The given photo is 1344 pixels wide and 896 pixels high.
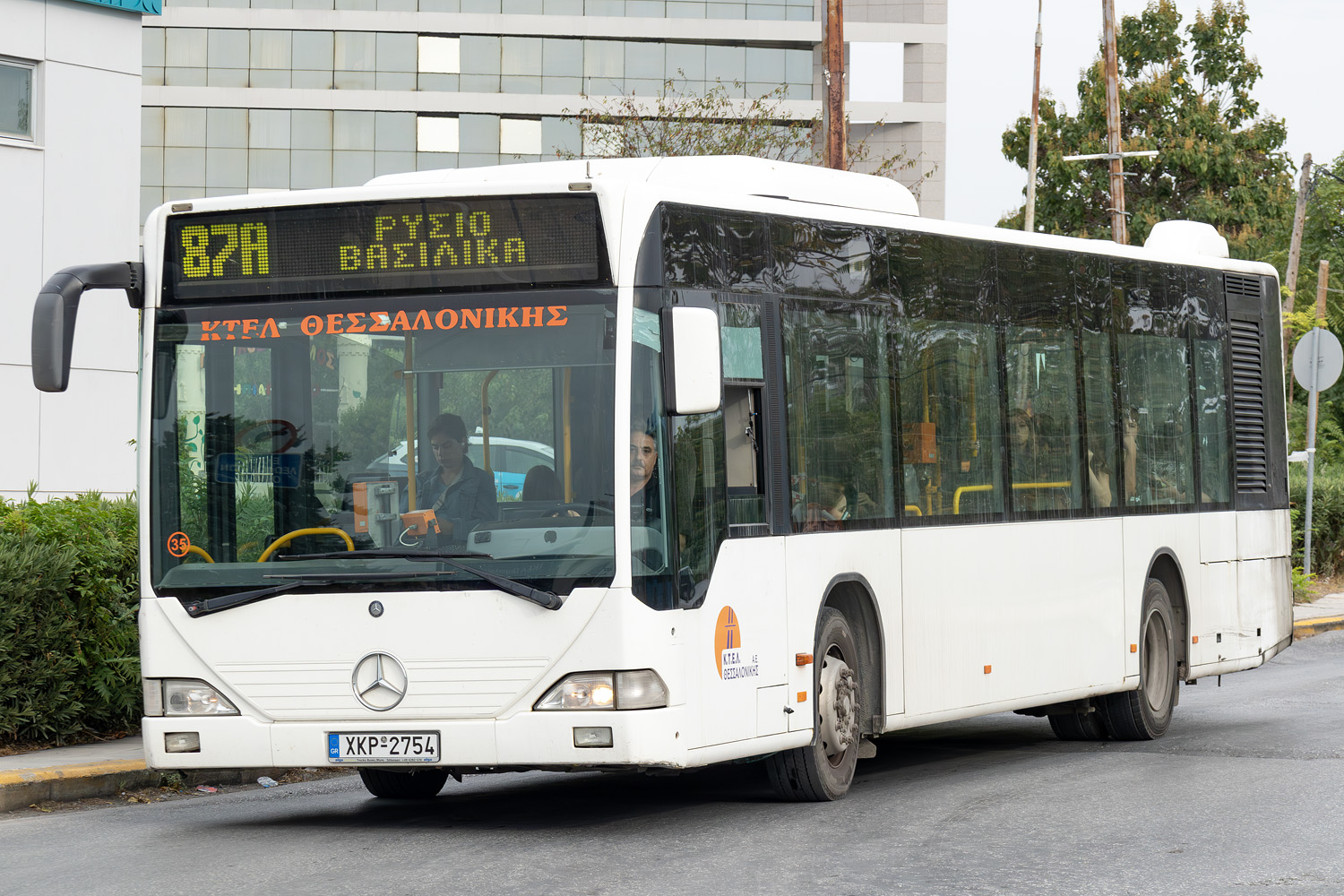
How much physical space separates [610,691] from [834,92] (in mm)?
13444

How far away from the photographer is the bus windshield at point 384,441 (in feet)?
27.8

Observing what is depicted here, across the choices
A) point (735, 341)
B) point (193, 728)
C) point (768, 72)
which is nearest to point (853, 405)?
point (735, 341)

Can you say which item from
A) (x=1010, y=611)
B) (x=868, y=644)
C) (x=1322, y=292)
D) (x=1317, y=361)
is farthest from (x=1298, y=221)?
(x=868, y=644)

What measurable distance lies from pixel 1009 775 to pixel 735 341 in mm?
3427

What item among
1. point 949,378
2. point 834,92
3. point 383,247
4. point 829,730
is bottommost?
point 829,730

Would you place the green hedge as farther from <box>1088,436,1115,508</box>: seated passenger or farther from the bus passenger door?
<box>1088,436,1115,508</box>: seated passenger

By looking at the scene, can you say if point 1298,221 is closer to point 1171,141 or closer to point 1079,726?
point 1171,141

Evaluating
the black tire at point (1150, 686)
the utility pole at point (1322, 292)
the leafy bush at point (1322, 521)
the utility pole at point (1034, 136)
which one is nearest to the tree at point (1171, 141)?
the utility pole at point (1034, 136)

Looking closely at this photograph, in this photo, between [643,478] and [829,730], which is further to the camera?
[829,730]

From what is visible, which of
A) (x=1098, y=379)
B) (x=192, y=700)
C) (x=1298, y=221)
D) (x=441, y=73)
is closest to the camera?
(x=192, y=700)

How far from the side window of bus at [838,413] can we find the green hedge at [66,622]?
469cm

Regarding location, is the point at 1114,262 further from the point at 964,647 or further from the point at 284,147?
the point at 284,147

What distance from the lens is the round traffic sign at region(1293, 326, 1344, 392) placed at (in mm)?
23719

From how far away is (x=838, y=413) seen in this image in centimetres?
1003
